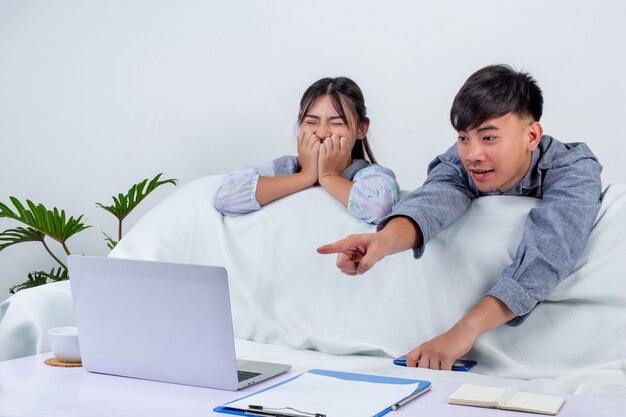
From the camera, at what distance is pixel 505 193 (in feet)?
5.63

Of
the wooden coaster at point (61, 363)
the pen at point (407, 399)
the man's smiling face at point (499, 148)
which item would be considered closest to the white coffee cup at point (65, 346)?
the wooden coaster at point (61, 363)

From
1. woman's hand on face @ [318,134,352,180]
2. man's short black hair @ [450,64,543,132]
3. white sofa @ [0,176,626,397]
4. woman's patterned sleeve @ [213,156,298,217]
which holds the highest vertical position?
man's short black hair @ [450,64,543,132]

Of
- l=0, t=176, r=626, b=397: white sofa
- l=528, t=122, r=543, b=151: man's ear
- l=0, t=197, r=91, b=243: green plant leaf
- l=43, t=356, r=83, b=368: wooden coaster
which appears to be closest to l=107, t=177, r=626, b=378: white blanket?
l=0, t=176, r=626, b=397: white sofa

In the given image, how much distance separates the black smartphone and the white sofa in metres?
0.02

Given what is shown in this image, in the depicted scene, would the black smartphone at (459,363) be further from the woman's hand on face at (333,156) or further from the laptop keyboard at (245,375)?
the woman's hand on face at (333,156)

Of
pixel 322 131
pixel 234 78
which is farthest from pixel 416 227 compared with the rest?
pixel 234 78

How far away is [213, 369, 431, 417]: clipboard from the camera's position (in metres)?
0.95

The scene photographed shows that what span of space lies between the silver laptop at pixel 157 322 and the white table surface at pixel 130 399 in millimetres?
21

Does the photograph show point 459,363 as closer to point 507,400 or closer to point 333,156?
point 507,400

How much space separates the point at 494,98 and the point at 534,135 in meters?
0.13

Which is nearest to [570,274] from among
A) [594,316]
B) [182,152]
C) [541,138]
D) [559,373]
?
[594,316]

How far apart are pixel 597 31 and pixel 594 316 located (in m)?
0.90

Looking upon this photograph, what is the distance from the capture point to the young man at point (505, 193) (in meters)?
1.49

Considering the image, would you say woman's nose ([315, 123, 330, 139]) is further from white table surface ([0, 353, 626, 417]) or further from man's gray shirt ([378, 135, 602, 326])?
white table surface ([0, 353, 626, 417])
